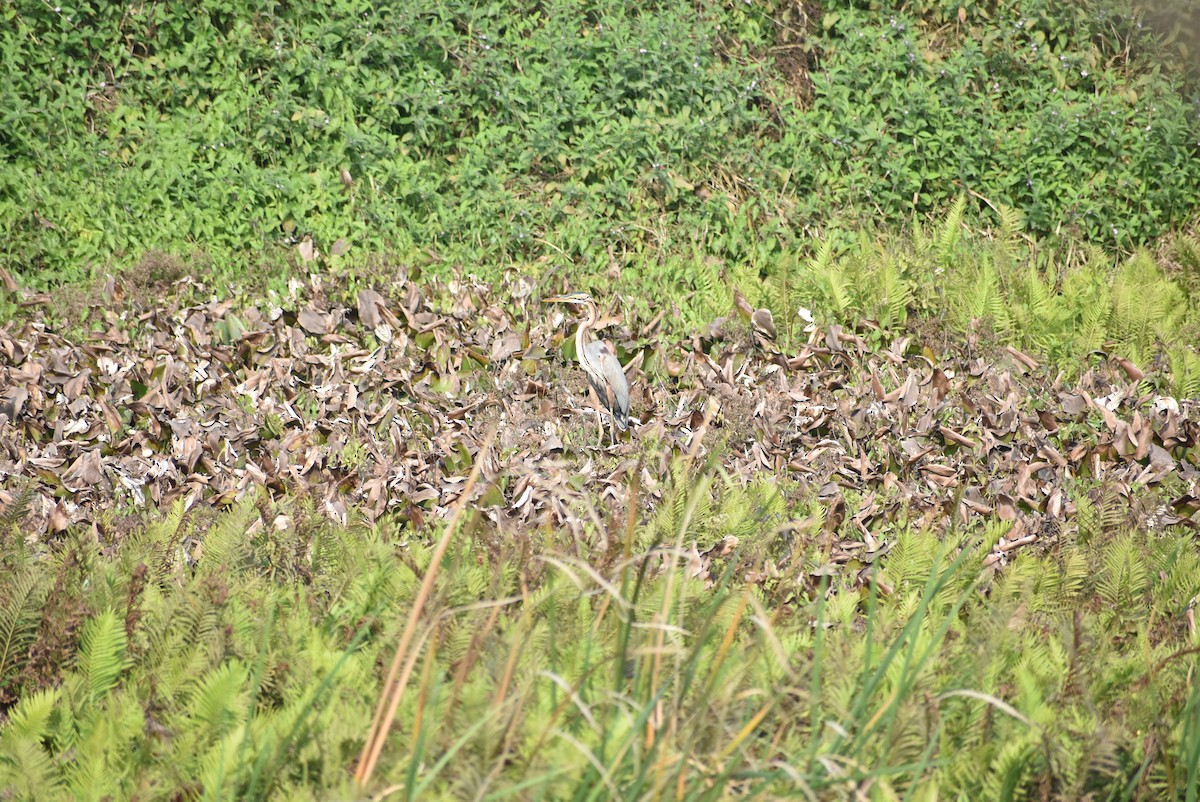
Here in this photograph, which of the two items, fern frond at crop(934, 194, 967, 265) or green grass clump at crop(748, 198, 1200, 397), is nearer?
green grass clump at crop(748, 198, 1200, 397)

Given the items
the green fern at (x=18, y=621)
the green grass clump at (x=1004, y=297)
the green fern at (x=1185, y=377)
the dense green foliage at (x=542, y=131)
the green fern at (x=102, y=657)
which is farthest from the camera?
the dense green foliage at (x=542, y=131)

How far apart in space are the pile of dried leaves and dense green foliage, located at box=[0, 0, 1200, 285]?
2.93 ft

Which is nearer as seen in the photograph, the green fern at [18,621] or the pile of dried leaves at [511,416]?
the green fern at [18,621]

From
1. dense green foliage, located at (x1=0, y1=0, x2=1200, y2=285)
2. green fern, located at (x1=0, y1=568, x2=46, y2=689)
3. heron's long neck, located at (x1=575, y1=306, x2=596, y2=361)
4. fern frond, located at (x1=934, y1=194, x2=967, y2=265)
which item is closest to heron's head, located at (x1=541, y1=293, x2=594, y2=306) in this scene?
heron's long neck, located at (x1=575, y1=306, x2=596, y2=361)

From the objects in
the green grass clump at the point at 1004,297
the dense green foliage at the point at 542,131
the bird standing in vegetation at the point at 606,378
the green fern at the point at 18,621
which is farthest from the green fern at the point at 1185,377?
the green fern at the point at 18,621

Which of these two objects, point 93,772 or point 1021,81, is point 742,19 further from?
point 93,772

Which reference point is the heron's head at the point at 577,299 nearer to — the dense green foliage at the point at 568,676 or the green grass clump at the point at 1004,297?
the green grass clump at the point at 1004,297

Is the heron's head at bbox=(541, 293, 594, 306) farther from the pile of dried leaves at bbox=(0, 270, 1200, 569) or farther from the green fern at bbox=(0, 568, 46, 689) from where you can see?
the green fern at bbox=(0, 568, 46, 689)

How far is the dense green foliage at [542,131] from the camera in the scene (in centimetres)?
621

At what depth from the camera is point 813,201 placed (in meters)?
6.50

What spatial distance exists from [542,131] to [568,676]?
464 centimetres

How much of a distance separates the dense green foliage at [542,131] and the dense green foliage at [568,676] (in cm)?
327

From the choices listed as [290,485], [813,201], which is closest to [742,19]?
[813,201]

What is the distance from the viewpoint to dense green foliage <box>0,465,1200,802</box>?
2016mm
